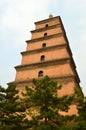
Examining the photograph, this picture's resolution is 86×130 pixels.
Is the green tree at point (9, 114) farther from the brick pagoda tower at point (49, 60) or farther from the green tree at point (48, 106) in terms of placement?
the brick pagoda tower at point (49, 60)

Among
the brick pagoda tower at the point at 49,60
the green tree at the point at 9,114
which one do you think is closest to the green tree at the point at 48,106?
the green tree at the point at 9,114

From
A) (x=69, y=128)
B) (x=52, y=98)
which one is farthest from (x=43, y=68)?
(x=69, y=128)

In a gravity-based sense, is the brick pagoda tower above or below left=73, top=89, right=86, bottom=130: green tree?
above

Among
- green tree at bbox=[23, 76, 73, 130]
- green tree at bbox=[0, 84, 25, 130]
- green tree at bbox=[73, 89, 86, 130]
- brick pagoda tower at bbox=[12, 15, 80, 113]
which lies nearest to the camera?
green tree at bbox=[73, 89, 86, 130]

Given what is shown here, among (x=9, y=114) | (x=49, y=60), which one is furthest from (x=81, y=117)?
(x=49, y=60)

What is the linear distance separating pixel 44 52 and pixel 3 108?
1058cm

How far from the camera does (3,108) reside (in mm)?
14812

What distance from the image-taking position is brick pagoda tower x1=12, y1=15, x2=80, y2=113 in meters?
20.7

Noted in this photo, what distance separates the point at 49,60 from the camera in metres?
22.7

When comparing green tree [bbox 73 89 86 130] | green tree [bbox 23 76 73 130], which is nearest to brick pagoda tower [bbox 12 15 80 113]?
green tree [bbox 23 76 73 130]

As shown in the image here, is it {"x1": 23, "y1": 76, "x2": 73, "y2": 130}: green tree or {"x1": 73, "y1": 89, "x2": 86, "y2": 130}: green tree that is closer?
{"x1": 73, "y1": 89, "x2": 86, "y2": 130}: green tree

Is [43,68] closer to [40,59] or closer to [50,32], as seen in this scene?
[40,59]

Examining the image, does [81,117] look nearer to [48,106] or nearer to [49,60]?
[48,106]

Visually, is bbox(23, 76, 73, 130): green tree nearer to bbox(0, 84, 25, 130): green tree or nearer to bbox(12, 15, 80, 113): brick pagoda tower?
bbox(0, 84, 25, 130): green tree
